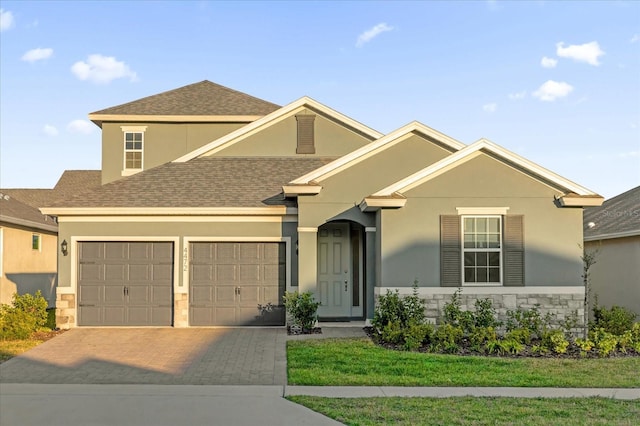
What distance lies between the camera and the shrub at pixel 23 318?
13.4 metres

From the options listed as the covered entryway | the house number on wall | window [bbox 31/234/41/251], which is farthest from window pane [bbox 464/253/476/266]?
window [bbox 31/234/41/251]

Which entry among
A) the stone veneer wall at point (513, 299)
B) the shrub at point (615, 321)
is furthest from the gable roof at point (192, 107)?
the shrub at point (615, 321)

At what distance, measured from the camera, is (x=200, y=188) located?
16.4 m

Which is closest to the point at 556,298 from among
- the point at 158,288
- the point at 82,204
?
the point at 158,288

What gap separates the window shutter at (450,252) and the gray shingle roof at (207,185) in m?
4.14

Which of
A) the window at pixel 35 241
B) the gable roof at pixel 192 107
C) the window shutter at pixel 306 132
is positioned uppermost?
the gable roof at pixel 192 107

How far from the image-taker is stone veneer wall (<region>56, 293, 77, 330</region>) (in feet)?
50.1

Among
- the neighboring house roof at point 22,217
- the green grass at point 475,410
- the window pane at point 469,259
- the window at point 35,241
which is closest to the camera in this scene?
the green grass at point 475,410

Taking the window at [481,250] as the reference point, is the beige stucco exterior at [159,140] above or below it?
above

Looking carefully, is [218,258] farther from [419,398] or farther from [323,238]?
[419,398]

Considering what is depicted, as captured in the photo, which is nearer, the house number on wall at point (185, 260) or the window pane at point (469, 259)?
the window pane at point (469, 259)

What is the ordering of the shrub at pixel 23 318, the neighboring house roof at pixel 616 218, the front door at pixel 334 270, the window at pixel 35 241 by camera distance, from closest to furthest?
the shrub at pixel 23 318 → the neighboring house roof at pixel 616 218 → the front door at pixel 334 270 → the window at pixel 35 241

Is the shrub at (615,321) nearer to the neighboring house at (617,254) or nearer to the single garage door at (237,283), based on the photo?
the neighboring house at (617,254)

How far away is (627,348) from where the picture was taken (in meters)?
12.0
